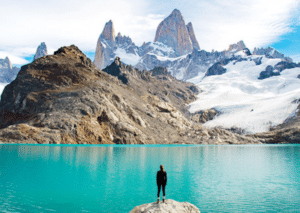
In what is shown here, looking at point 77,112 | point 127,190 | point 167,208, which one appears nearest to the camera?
point 167,208

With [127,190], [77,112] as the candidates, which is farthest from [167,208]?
[77,112]

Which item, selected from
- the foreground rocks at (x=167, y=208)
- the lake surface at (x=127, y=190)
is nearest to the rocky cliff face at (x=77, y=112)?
the lake surface at (x=127, y=190)

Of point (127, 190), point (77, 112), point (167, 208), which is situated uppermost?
point (77, 112)

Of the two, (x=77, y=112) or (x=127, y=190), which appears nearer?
(x=127, y=190)

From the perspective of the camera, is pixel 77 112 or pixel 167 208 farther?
pixel 77 112

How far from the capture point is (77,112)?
10050cm

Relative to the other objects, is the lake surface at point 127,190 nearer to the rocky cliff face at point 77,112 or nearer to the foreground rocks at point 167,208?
the foreground rocks at point 167,208

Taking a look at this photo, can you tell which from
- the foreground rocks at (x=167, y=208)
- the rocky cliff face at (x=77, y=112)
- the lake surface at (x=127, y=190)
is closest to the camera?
the foreground rocks at (x=167, y=208)

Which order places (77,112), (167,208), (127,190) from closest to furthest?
A: 1. (167,208)
2. (127,190)
3. (77,112)

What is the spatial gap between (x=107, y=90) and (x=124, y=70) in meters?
61.2

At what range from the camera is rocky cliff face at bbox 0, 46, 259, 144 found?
3608 inches

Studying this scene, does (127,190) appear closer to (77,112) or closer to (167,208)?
(167,208)

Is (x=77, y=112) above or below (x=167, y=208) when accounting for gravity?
above

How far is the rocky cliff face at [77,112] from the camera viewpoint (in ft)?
301
